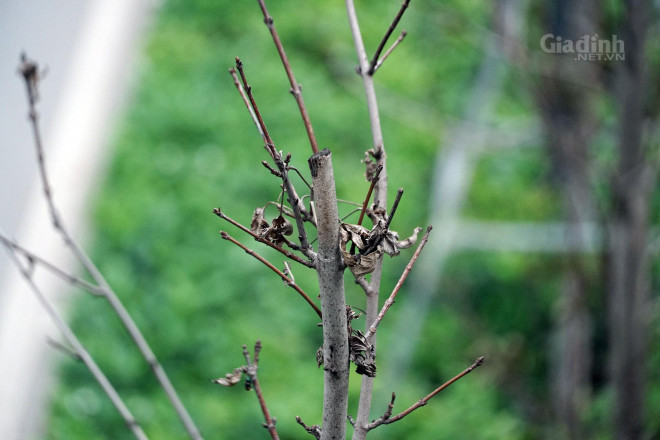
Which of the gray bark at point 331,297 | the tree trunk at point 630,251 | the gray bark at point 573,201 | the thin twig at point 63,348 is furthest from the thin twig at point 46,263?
the gray bark at point 573,201

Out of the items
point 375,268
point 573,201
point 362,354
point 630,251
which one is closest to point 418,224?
point 573,201

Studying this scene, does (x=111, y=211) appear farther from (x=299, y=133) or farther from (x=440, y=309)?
(x=440, y=309)

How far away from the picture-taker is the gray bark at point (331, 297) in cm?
87

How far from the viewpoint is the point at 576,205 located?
8.29 feet

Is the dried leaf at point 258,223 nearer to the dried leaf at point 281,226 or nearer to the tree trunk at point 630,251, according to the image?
the dried leaf at point 281,226

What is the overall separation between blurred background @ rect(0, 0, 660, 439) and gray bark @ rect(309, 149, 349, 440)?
4.53 ft

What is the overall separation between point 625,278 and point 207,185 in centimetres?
291

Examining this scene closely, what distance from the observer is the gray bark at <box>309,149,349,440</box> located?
875 millimetres

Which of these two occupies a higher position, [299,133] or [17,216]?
[299,133]

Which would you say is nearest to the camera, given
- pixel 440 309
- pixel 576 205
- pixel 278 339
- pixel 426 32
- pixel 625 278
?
pixel 625 278

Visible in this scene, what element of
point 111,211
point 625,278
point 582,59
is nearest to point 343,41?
point 111,211

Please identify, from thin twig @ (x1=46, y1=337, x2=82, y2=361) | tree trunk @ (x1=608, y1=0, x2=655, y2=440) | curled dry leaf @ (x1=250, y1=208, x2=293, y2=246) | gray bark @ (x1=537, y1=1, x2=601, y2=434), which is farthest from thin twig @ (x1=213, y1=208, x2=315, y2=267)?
gray bark @ (x1=537, y1=1, x2=601, y2=434)

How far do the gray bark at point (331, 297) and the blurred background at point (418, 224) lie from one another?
1.38 metres

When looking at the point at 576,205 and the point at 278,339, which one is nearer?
the point at 576,205
